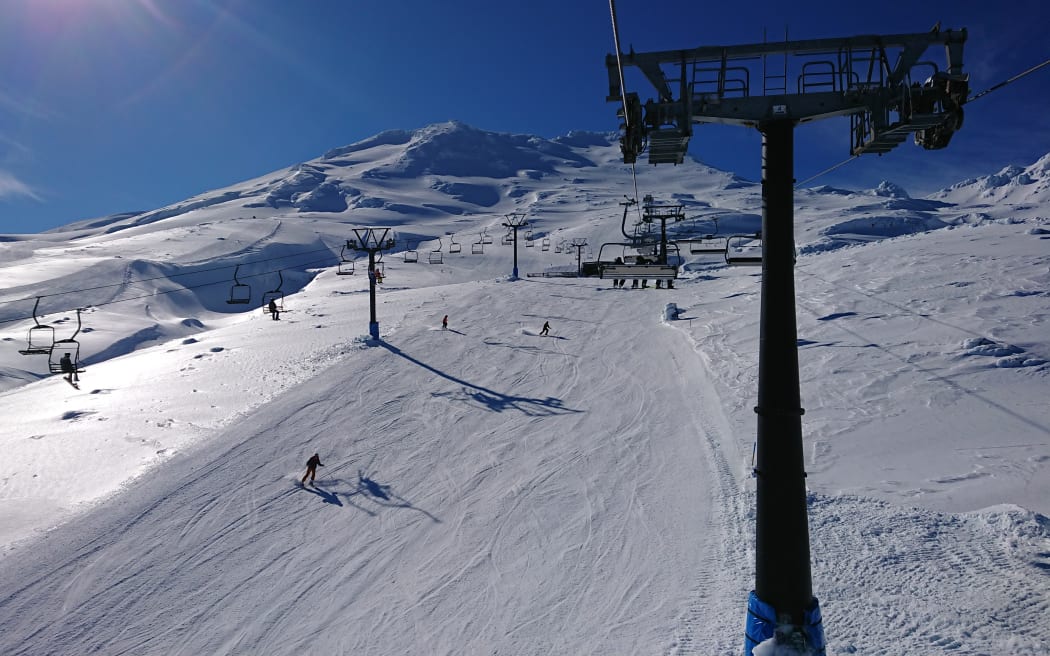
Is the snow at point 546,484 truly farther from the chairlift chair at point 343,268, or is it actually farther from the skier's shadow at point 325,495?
the chairlift chair at point 343,268

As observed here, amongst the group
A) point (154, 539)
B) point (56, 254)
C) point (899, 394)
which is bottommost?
point (154, 539)

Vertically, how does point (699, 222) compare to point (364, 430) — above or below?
above

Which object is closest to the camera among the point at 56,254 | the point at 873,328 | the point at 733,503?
the point at 733,503

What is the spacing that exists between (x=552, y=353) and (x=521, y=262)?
51.4m

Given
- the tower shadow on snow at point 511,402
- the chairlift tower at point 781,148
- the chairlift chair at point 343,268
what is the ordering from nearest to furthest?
1. the chairlift tower at point 781,148
2. the tower shadow on snow at point 511,402
3. the chairlift chair at point 343,268

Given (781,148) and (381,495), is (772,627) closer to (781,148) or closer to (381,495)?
(781,148)

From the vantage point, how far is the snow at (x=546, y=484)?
985cm

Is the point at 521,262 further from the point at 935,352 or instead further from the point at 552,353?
the point at 935,352

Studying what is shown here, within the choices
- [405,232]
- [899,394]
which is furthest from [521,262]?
[405,232]

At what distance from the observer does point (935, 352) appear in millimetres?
18531

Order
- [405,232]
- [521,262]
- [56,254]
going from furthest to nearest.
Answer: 1. [405,232]
2. [56,254]
3. [521,262]

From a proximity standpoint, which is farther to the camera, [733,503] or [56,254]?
[56,254]

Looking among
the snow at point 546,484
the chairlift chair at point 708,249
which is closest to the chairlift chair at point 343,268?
the snow at point 546,484

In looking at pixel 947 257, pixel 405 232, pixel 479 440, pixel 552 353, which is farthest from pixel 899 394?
pixel 405 232
